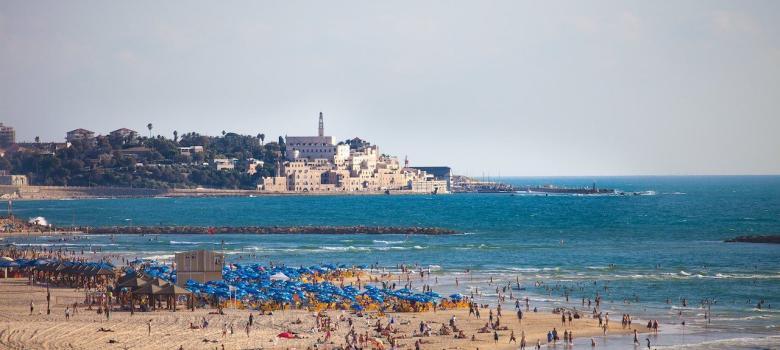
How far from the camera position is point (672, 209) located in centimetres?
16675

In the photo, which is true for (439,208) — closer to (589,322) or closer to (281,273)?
(281,273)

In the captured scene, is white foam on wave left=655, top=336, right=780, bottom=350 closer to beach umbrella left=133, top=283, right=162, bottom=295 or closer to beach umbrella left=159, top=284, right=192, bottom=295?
beach umbrella left=159, top=284, right=192, bottom=295

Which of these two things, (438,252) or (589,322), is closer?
(589,322)

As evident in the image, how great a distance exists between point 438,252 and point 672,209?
87.4 metres

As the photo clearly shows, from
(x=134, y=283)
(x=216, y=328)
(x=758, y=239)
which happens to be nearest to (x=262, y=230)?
(x=758, y=239)

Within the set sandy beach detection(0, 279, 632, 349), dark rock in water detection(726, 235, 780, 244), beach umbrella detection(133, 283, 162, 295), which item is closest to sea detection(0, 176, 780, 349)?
dark rock in water detection(726, 235, 780, 244)

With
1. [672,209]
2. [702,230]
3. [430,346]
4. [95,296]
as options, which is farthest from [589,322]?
[672,209]

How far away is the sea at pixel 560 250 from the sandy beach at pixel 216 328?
4.07m

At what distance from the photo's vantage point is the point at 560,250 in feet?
303

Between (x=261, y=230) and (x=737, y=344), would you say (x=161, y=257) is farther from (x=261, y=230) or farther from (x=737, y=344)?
(x=737, y=344)

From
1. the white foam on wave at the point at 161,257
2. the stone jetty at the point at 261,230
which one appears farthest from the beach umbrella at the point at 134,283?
the stone jetty at the point at 261,230

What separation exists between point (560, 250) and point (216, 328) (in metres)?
51.7

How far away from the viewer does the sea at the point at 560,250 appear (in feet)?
181

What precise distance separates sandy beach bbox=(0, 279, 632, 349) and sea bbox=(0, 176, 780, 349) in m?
4.07
